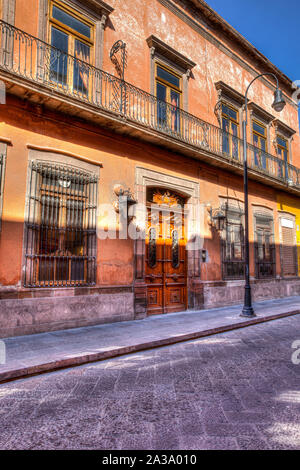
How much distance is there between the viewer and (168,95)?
1035 centimetres

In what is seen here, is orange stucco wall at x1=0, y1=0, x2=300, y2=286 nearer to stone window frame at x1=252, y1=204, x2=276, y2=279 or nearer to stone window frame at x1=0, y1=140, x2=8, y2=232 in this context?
stone window frame at x1=0, y1=140, x2=8, y2=232

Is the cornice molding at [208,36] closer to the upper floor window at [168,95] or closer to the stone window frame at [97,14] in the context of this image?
the upper floor window at [168,95]

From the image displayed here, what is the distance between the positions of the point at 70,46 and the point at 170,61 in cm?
382

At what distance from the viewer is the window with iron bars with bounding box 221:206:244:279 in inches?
439

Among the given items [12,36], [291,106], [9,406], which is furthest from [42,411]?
[291,106]

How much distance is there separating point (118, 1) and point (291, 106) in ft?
40.8

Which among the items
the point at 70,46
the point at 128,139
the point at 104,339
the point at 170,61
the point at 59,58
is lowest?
the point at 104,339

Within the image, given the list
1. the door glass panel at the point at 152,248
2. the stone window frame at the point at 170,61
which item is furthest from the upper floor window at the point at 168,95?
the door glass panel at the point at 152,248

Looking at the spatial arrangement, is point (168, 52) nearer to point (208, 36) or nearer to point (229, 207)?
point (208, 36)

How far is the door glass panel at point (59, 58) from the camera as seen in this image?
24.7ft

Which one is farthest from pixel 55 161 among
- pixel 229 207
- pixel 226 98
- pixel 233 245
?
pixel 226 98

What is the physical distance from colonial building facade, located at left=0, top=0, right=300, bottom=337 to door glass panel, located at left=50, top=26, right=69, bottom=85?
1.2 inches

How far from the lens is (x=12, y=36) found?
6727 millimetres

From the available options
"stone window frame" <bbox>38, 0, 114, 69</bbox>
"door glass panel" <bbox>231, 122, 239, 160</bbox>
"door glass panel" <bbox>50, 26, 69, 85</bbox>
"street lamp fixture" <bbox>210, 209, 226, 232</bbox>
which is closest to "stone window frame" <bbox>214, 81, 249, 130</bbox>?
"door glass panel" <bbox>231, 122, 239, 160</bbox>
